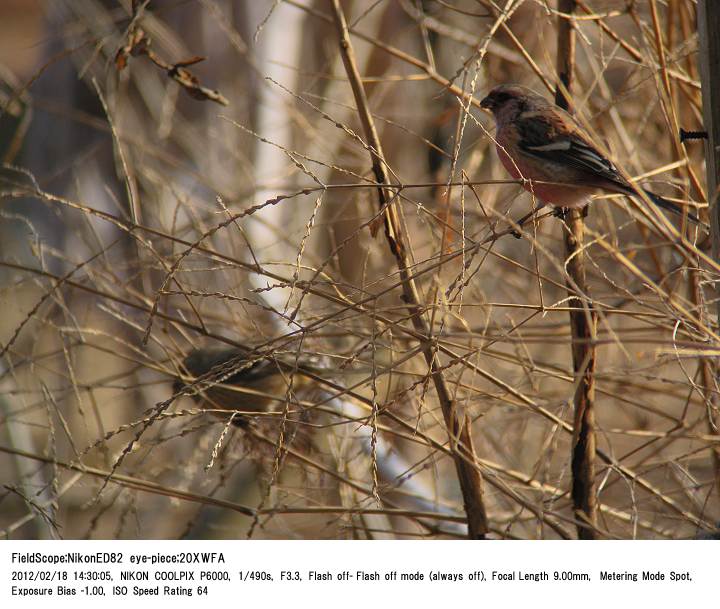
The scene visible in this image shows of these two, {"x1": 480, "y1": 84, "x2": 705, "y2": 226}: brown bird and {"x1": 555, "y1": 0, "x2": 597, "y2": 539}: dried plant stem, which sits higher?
{"x1": 480, "y1": 84, "x2": 705, "y2": 226}: brown bird

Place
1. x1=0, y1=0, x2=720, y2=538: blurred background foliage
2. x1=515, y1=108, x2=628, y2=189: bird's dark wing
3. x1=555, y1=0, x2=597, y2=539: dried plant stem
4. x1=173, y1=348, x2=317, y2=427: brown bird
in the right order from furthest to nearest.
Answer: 1. x1=515, y1=108, x2=628, y2=189: bird's dark wing
2. x1=173, y1=348, x2=317, y2=427: brown bird
3. x1=555, y1=0, x2=597, y2=539: dried plant stem
4. x1=0, y1=0, x2=720, y2=538: blurred background foliage

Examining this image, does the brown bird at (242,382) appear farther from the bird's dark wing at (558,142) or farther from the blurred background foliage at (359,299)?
the bird's dark wing at (558,142)

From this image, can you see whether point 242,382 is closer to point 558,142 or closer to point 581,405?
point 581,405

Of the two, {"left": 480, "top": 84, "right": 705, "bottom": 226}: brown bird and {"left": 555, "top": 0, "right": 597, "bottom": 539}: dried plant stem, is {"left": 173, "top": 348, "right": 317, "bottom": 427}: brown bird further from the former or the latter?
{"left": 480, "top": 84, "right": 705, "bottom": 226}: brown bird

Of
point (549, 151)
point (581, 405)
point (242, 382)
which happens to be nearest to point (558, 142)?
point (549, 151)

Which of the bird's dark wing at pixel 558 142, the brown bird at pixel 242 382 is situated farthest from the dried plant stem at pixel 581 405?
the brown bird at pixel 242 382

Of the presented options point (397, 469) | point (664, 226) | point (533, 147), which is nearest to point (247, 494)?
point (397, 469)

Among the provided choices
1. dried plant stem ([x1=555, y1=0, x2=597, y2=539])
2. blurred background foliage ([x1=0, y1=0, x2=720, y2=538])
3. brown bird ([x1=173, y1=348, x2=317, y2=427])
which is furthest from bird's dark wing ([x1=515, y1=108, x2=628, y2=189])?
brown bird ([x1=173, y1=348, x2=317, y2=427])

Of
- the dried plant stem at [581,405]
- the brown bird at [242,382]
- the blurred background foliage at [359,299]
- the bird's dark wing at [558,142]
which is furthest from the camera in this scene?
the bird's dark wing at [558,142]

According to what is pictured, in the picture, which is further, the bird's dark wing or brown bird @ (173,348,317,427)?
the bird's dark wing

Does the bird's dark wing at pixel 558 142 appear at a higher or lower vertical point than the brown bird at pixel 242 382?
higher

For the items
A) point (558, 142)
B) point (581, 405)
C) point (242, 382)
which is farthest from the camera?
point (558, 142)

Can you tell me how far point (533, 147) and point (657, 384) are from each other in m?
1.10
